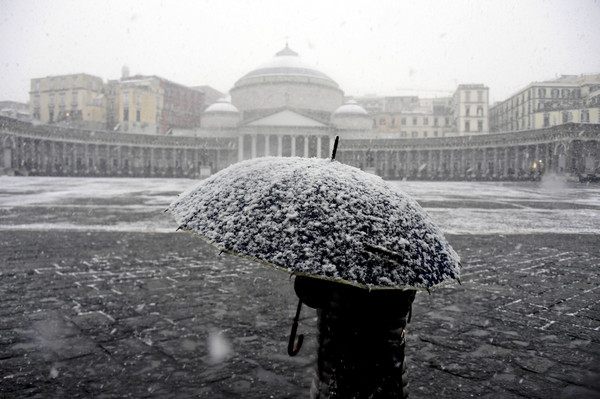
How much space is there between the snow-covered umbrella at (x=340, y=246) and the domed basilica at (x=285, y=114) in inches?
2301

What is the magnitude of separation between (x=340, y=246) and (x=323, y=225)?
0.31 ft

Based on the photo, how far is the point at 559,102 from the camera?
6425 cm

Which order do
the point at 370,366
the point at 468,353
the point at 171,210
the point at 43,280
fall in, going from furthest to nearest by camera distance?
1. the point at 43,280
2. the point at 468,353
3. the point at 171,210
4. the point at 370,366

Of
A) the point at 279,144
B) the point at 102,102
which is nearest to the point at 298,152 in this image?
the point at 279,144

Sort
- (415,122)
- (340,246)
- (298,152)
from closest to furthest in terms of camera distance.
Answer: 1. (340,246)
2. (298,152)
3. (415,122)

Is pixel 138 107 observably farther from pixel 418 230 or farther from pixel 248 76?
pixel 418 230

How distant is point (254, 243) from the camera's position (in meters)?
1.43

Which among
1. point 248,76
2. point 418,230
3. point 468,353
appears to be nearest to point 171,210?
point 418,230

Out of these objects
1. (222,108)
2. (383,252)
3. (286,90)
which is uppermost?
(286,90)

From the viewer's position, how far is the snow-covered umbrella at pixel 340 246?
139cm

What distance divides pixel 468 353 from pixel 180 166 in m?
65.2

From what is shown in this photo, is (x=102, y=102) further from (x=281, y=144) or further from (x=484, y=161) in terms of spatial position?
(x=484, y=161)

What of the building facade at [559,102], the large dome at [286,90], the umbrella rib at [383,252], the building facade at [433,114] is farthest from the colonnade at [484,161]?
the umbrella rib at [383,252]

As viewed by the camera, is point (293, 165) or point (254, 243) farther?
point (293, 165)
